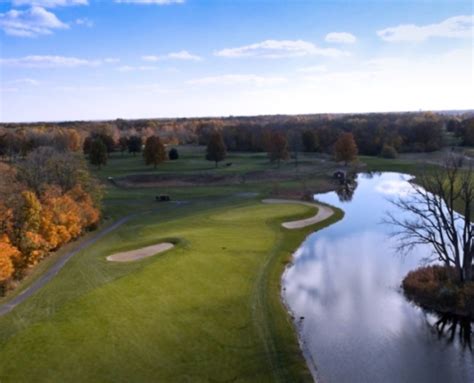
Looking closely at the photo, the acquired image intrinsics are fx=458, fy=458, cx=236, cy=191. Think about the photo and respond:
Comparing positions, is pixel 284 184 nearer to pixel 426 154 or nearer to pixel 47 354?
pixel 426 154

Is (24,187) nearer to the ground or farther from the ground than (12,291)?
farther from the ground

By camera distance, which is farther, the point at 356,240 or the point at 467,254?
the point at 356,240

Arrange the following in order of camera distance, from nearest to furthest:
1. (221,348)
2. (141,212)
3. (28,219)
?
(221,348) < (28,219) < (141,212)

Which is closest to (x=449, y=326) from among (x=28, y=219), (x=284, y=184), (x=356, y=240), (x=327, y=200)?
(x=356, y=240)

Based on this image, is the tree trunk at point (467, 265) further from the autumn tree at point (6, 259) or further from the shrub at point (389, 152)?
the shrub at point (389, 152)

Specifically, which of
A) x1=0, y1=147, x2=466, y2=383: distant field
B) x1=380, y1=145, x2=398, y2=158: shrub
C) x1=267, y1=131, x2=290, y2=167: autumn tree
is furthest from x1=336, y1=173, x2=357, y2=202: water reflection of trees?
x1=380, y1=145, x2=398, y2=158: shrub

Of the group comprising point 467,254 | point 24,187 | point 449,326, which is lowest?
point 449,326

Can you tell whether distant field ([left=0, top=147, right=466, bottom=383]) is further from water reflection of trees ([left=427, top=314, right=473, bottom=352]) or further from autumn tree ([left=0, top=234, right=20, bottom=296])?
water reflection of trees ([left=427, top=314, right=473, bottom=352])
